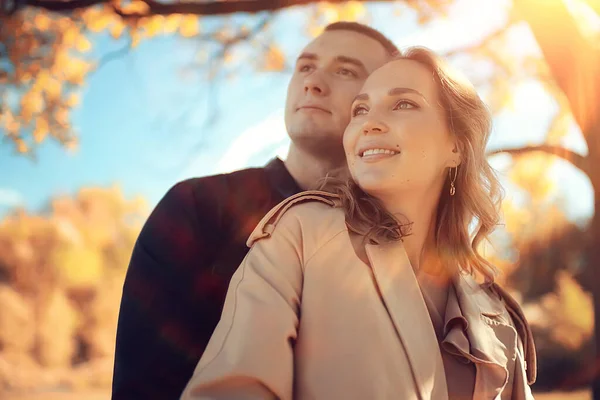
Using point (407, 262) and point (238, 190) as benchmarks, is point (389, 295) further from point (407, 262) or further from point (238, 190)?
point (238, 190)

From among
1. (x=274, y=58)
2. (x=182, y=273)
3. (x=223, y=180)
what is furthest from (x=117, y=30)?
(x=182, y=273)

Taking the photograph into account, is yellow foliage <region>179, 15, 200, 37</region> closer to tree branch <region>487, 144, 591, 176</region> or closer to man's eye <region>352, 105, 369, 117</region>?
tree branch <region>487, 144, 591, 176</region>

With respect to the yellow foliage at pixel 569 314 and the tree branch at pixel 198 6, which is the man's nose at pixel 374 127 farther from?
the yellow foliage at pixel 569 314

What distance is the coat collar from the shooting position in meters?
1.45

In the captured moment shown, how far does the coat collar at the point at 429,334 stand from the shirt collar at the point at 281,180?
73 centimetres

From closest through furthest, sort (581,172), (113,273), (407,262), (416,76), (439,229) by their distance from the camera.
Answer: (407,262) < (416,76) < (439,229) < (581,172) < (113,273)

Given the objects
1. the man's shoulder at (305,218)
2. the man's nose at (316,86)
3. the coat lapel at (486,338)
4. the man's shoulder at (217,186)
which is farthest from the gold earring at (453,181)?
→ the man's shoulder at (217,186)

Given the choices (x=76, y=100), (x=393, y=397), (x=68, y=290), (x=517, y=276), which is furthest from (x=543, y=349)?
(x=68, y=290)

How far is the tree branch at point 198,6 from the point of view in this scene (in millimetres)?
3043

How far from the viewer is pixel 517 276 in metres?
7.83

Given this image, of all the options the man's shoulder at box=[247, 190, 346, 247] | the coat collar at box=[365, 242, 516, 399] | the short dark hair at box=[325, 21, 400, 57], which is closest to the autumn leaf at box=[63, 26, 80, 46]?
the short dark hair at box=[325, 21, 400, 57]

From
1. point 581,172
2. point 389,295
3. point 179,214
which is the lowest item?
point 389,295

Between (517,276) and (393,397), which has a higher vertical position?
(517,276)

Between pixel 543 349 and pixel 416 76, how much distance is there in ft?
21.2
